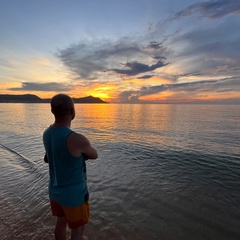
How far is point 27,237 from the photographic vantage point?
5434 millimetres

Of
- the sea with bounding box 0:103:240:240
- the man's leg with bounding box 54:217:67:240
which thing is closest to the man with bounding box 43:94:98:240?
the man's leg with bounding box 54:217:67:240

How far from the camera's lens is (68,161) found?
3020mm

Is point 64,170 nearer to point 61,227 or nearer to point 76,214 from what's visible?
point 76,214

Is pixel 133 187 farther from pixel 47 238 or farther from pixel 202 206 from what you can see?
pixel 47 238

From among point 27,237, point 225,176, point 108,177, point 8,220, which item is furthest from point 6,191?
point 225,176

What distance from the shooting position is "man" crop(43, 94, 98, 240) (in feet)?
9.55

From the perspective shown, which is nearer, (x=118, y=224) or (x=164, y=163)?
(x=118, y=224)

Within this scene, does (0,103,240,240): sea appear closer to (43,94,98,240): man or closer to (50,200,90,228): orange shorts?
(50,200,90,228): orange shorts

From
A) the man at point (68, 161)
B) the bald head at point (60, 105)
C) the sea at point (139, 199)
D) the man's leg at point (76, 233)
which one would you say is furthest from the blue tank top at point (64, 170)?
the sea at point (139, 199)

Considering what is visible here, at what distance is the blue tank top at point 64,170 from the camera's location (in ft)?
9.64

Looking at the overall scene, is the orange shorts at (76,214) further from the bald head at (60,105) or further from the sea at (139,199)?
the sea at (139,199)

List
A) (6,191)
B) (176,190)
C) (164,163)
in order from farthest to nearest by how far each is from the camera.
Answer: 1. (164,163)
2. (176,190)
3. (6,191)

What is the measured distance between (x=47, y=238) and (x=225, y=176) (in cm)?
976

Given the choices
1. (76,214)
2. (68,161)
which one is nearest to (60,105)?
(68,161)
